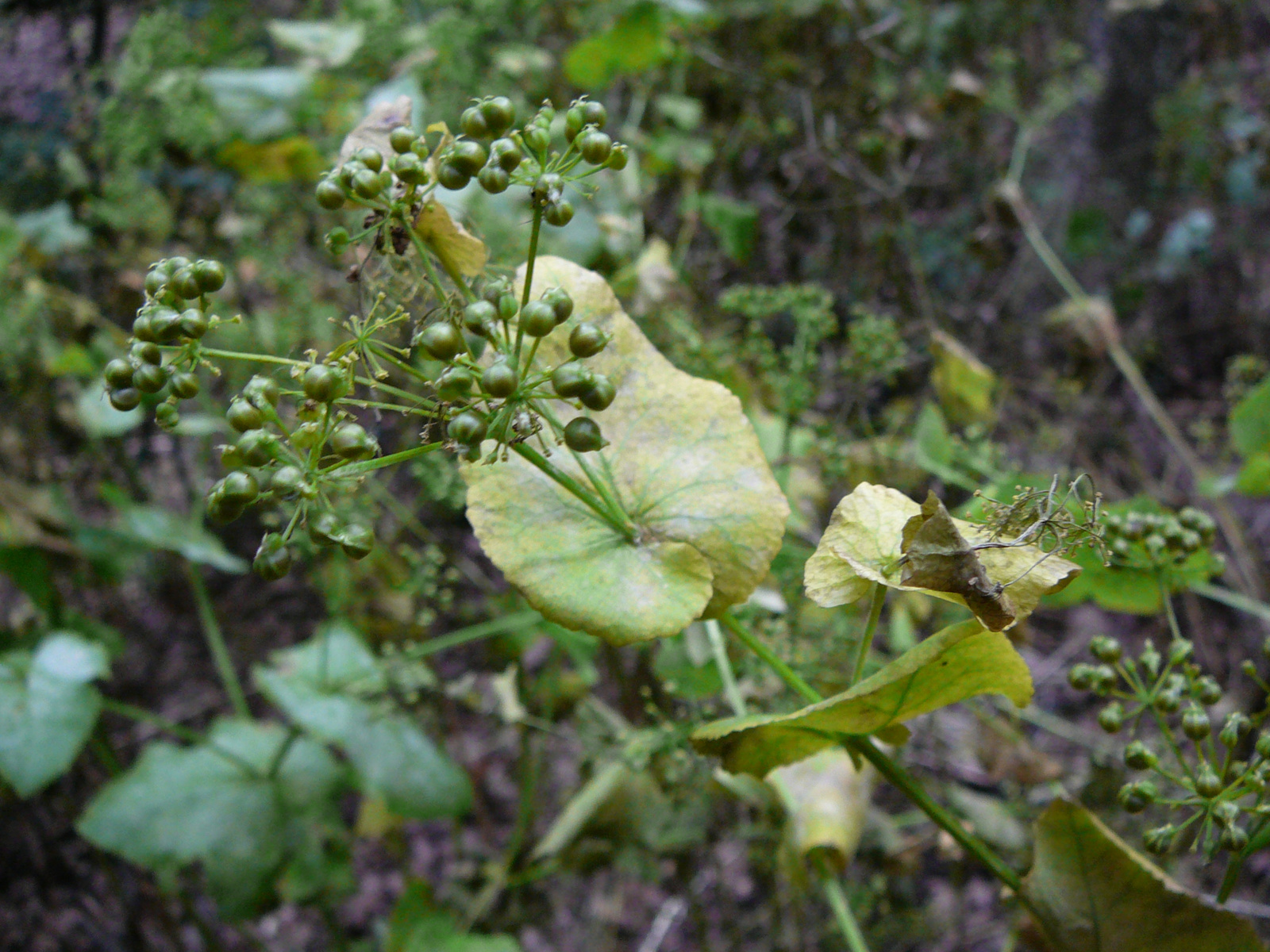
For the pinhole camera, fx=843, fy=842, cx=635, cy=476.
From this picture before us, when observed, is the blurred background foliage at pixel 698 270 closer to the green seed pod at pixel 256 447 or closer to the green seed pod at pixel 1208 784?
the green seed pod at pixel 1208 784

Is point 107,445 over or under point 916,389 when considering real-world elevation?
under

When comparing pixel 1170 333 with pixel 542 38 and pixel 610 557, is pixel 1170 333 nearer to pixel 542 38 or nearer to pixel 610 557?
pixel 542 38

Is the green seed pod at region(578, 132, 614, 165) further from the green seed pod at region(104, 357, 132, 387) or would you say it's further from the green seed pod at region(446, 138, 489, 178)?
the green seed pod at region(104, 357, 132, 387)

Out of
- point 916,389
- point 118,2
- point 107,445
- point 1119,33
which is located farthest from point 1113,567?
point 118,2

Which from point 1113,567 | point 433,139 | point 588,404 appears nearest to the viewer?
point 588,404

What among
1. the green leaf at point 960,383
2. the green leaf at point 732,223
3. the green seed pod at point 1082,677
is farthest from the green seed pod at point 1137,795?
the green leaf at point 732,223

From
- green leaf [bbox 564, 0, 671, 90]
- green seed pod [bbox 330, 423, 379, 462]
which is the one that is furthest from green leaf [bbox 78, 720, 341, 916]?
green leaf [bbox 564, 0, 671, 90]
